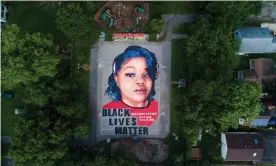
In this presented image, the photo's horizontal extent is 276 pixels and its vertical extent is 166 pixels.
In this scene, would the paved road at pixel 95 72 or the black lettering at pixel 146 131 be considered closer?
the paved road at pixel 95 72

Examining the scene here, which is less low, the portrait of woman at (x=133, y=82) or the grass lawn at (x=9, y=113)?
the portrait of woman at (x=133, y=82)

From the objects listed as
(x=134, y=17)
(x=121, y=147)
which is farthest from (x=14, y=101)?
(x=134, y=17)

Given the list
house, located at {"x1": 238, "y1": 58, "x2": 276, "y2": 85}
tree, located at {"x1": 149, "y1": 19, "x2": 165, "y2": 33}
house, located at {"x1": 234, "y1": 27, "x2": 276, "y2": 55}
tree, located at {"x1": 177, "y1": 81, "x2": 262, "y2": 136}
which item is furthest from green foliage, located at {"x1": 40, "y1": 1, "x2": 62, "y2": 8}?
house, located at {"x1": 238, "y1": 58, "x2": 276, "y2": 85}

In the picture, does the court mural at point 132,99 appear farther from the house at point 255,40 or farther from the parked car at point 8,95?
the parked car at point 8,95

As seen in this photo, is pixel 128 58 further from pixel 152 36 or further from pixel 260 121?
pixel 260 121

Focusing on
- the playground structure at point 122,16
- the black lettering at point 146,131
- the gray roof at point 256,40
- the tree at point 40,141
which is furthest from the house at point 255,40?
the tree at point 40,141

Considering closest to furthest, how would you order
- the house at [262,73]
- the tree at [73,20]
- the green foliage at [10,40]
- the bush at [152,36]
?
the green foliage at [10,40]
the tree at [73,20]
the house at [262,73]
the bush at [152,36]
